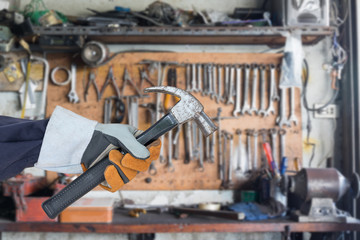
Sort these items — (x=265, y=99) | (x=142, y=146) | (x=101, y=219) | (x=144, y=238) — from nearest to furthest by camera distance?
(x=142, y=146), (x=101, y=219), (x=144, y=238), (x=265, y=99)

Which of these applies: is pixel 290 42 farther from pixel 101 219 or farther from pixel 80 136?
pixel 80 136

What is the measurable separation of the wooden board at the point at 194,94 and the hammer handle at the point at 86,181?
4.89 feet

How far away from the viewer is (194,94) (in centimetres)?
254

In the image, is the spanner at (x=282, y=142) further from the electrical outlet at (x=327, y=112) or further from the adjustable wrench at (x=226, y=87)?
the adjustable wrench at (x=226, y=87)

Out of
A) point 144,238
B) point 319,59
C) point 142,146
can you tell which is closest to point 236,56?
point 319,59

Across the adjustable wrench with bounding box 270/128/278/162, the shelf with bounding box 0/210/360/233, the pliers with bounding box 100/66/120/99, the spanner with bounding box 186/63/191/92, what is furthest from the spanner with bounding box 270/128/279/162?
the pliers with bounding box 100/66/120/99

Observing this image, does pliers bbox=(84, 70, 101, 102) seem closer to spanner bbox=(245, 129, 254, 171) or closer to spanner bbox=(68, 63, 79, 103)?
spanner bbox=(68, 63, 79, 103)

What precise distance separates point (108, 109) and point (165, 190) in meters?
0.69

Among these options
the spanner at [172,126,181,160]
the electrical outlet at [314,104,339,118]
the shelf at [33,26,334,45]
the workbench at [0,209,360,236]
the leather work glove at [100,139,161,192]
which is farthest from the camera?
the electrical outlet at [314,104,339,118]

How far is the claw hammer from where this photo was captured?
100 cm

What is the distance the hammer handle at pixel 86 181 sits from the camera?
3.29 ft

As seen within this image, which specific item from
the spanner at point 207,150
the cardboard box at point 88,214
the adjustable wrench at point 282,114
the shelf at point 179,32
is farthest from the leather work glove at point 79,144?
the adjustable wrench at point 282,114

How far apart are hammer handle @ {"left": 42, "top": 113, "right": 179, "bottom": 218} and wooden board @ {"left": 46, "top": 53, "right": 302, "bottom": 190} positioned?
149 centimetres

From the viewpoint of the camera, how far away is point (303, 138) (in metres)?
2.59
